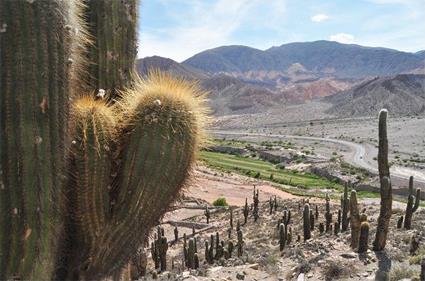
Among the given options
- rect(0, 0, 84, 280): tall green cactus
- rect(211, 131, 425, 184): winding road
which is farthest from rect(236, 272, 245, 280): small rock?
rect(211, 131, 425, 184): winding road

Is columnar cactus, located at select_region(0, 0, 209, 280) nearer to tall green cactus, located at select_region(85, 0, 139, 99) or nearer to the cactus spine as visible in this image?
tall green cactus, located at select_region(85, 0, 139, 99)

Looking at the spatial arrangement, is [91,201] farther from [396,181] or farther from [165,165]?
[396,181]

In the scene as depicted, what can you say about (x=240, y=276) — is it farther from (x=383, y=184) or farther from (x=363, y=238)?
(x=383, y=184)

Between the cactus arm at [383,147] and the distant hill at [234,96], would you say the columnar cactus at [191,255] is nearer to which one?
the cactus arm at [383,147]

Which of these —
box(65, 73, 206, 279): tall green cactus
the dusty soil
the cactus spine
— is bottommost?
the dusty soil

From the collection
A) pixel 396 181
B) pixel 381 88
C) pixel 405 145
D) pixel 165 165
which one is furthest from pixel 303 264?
pixel 381 88

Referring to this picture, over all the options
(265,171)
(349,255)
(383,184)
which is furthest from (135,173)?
(265,171)
